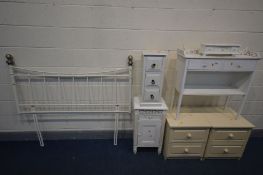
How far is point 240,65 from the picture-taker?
162cm

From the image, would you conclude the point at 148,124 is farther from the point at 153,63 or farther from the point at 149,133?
the point at 153,63

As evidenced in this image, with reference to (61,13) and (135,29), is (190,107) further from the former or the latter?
(61,13)

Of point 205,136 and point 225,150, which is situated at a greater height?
point 205,136

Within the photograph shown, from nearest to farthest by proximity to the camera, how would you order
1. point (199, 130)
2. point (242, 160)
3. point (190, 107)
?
point (199, 130) < point (242, 160) < point (190, 107)

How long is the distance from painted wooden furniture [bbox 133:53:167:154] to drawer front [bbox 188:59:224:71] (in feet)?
0.89

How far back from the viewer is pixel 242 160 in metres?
1.93

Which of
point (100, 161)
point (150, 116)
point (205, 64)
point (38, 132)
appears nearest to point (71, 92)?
point (38, 132)

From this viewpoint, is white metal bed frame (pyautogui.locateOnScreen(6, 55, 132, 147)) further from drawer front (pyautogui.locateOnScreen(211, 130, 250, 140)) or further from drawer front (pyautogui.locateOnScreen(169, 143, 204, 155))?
drawer front (pyautogui.locateOnScreen(211, 130, 250, 140))

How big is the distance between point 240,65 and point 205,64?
34 centimetres

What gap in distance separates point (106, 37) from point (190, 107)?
1290 millimetres

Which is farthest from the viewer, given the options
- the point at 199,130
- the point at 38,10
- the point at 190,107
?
the point at 190,107

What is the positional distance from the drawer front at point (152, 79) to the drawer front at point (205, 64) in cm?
31

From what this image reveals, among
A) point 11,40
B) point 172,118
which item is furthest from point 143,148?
point 11,40

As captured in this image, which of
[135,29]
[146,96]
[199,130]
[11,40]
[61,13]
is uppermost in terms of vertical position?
[61,13]
